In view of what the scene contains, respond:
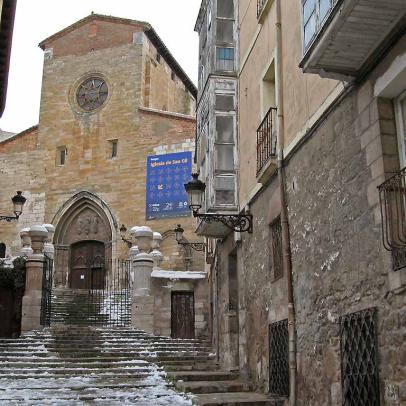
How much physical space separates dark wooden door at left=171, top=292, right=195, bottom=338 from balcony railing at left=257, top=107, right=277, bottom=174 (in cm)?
895

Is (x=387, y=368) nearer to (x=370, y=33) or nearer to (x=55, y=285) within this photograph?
(x=370, y=33)

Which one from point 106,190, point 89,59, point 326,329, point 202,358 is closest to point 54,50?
point 89,59

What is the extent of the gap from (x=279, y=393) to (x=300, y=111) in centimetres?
406

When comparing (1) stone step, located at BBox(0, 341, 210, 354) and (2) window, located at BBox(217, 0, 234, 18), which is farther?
(1) stone step, located at BBox(0, 341, 210, 354)

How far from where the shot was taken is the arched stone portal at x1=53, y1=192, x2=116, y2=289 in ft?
91.5

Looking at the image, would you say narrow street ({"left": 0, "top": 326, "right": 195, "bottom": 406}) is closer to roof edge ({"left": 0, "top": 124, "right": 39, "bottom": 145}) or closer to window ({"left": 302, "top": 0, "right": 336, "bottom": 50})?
window ({"left": 302, "top": 0, "right": 336, "bottom": 50})

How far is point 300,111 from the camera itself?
8.73 metres

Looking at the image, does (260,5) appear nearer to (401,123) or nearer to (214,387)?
(401,123)

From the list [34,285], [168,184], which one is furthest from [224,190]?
[168,184]

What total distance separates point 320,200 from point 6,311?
10.8m

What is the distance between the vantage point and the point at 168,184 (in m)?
26.8

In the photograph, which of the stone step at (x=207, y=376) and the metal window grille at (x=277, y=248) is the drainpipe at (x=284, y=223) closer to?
the metal window grille at (x=277, y=248)

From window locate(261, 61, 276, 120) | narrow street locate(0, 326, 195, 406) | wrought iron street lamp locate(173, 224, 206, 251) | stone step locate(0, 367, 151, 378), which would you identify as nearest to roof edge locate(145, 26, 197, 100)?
wrought iron street lamp locate(173, 224, 206, 251)

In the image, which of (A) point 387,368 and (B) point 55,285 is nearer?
(A) point 387,368
